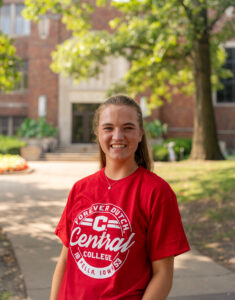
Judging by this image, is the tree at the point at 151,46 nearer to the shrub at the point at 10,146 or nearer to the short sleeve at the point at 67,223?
the shrub at the point at 10,146

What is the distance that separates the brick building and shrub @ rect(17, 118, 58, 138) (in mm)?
1873

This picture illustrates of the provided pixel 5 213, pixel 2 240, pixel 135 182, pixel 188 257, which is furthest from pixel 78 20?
pixel 135 182

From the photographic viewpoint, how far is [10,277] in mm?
4184

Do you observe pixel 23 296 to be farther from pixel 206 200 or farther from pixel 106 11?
pixel 106 11

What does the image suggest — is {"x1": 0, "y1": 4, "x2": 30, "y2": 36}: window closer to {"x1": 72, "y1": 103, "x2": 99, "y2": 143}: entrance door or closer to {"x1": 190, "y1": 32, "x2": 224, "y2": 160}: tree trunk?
{"x1": 72, "y1": 103, "x2": 99, "y2": 143}: entrance door

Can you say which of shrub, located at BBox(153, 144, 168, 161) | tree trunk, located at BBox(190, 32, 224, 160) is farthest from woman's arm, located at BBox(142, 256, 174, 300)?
shrub, located at BBox(153, 144, 168, 161)

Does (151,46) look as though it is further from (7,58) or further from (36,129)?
(36,129)

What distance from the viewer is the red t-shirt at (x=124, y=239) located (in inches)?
66.7

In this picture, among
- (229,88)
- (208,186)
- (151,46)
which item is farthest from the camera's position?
(229,88)

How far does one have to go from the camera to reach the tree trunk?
563 inches

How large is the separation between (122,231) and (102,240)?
0.34 feet

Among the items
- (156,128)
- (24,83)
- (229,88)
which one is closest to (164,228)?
(156,128)

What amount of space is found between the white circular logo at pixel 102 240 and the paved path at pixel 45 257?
203 cm

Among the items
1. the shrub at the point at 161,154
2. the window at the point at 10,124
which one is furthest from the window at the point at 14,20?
the shrub at the point at 161,154
